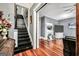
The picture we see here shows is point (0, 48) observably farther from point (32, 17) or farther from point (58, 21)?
point (58, 21)

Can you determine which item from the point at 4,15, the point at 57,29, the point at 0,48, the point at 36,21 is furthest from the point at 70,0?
the point at 0,48

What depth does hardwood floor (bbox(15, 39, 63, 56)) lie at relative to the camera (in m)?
1.79

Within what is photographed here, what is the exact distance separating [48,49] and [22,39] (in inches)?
17.5

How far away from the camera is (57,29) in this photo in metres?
1.80

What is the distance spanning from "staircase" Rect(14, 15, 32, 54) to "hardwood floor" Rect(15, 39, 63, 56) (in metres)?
0.07

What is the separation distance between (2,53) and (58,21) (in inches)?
38.8

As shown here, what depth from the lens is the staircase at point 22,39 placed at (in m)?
1.84

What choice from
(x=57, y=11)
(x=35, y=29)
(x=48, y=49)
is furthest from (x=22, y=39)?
(x=57, y=11)

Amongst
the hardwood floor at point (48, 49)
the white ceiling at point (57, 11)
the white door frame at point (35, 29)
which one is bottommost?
the hardwood floor at point (48, 49)

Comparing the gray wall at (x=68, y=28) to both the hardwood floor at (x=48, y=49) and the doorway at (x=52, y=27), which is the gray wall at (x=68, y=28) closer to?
the doorway at (x=52, y=27)

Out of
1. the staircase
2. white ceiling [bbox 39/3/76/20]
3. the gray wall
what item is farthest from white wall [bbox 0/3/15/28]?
the gray wall

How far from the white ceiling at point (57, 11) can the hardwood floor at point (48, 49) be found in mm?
386

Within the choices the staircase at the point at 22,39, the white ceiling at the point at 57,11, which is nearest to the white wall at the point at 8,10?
the staircase at the point at 22,39

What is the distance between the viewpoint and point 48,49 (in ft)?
6.05
